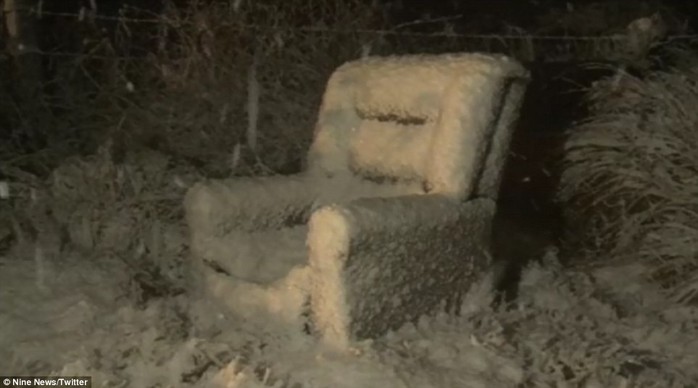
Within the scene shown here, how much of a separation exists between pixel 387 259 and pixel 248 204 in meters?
0.74

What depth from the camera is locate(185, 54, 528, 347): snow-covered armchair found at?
2969 mm

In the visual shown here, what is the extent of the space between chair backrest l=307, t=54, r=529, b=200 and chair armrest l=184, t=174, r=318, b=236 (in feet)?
0.62

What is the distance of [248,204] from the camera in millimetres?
3514

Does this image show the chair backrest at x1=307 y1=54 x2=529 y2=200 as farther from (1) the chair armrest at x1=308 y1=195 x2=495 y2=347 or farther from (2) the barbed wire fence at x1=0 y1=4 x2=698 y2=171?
(2) the barbed wire fence at x1=0 y1=4 x2=698 y2=171

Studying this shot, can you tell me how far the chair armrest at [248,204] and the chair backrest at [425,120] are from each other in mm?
188

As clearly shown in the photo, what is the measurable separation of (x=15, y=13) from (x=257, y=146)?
159cm

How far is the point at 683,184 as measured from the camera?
409 centimetres

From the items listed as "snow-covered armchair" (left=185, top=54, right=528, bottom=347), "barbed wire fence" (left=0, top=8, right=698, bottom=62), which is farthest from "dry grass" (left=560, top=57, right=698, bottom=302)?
"snow-covered armchair" (left=185, top=54, right=528, bottom=347)

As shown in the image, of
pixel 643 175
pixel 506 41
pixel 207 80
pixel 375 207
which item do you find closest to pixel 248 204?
pixel 375 207

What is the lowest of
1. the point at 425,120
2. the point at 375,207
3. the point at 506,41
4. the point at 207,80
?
the point at 375,207

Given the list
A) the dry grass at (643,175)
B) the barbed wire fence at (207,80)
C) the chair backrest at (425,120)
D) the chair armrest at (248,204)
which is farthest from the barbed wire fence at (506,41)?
the chair armrest at (248,204)

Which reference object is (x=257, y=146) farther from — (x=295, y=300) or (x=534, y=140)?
(x=295, y=300)

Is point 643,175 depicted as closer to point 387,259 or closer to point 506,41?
point 387,259

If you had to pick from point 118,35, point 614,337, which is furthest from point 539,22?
point 614,337
